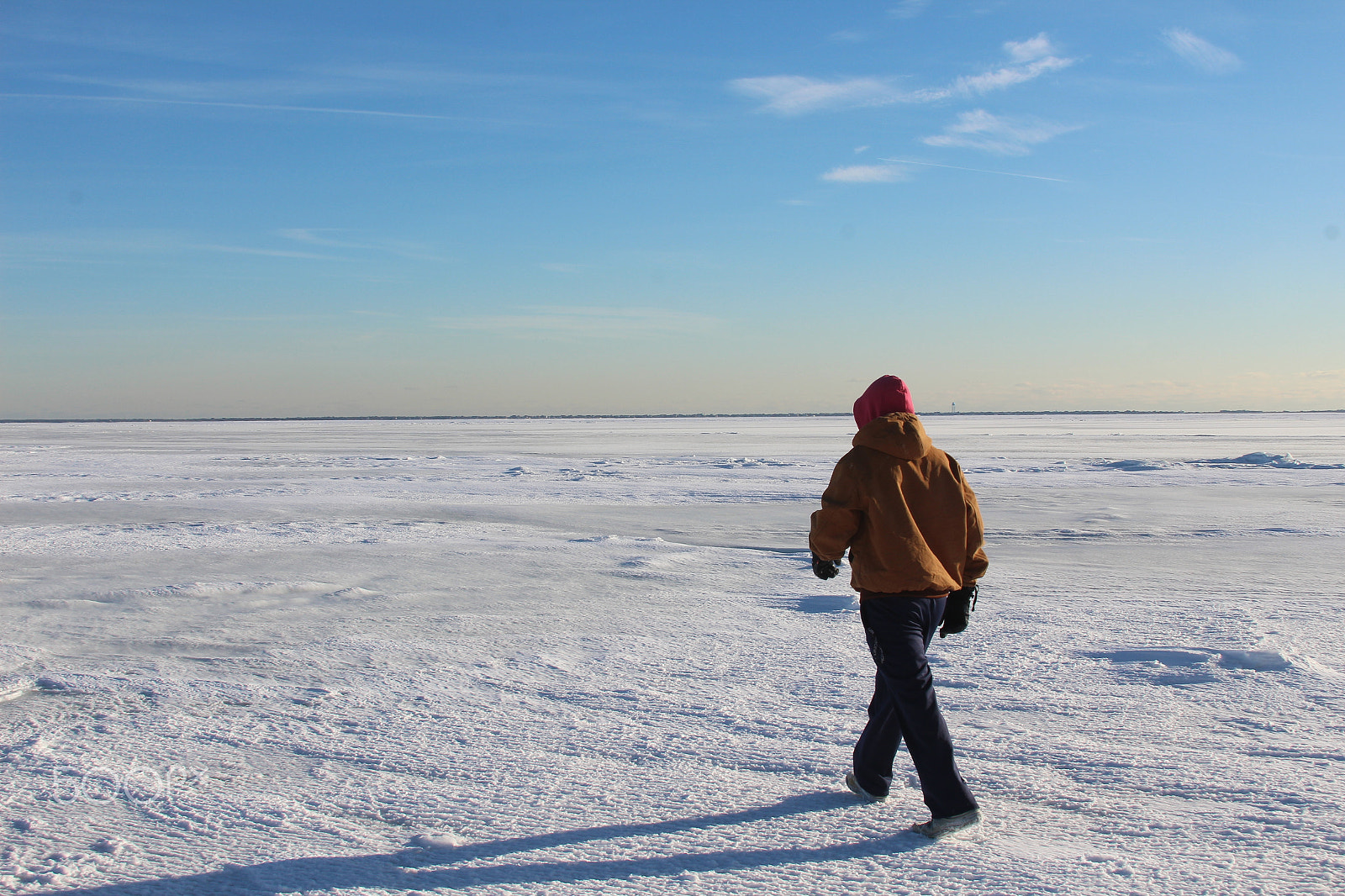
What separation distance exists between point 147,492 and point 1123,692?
15403 millimetres

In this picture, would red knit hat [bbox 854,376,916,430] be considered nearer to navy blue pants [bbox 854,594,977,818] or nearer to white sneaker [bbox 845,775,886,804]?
navy blue pants [bbox 854,594,977,818]

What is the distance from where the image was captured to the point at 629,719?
3887 mm

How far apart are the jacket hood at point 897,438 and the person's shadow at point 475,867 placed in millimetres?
1199

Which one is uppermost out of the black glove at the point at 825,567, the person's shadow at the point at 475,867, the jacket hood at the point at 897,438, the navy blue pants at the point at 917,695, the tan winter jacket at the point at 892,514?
the jacket hood at the point at 897,438

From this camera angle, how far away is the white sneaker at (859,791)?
311 centimetres

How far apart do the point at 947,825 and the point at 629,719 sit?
1.47m

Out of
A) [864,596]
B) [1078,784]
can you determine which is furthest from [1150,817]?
[864,596]

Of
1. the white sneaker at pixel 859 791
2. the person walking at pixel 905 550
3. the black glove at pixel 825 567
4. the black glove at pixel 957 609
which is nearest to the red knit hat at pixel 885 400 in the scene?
the person walking at pixel 905 550

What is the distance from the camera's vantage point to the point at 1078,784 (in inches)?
126

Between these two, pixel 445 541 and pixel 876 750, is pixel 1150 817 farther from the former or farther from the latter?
pixel 445 541

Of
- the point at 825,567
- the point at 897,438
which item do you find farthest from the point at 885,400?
the point at 825,567

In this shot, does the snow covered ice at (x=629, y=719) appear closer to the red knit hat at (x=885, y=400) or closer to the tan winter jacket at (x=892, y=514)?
the tan winter jacket at (x=892, y=514)

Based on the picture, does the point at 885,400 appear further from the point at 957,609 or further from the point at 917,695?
the point at 917,695

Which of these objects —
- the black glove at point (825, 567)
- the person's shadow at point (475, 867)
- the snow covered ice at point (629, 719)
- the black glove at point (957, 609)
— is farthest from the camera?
the black glove at point (957, 609)
